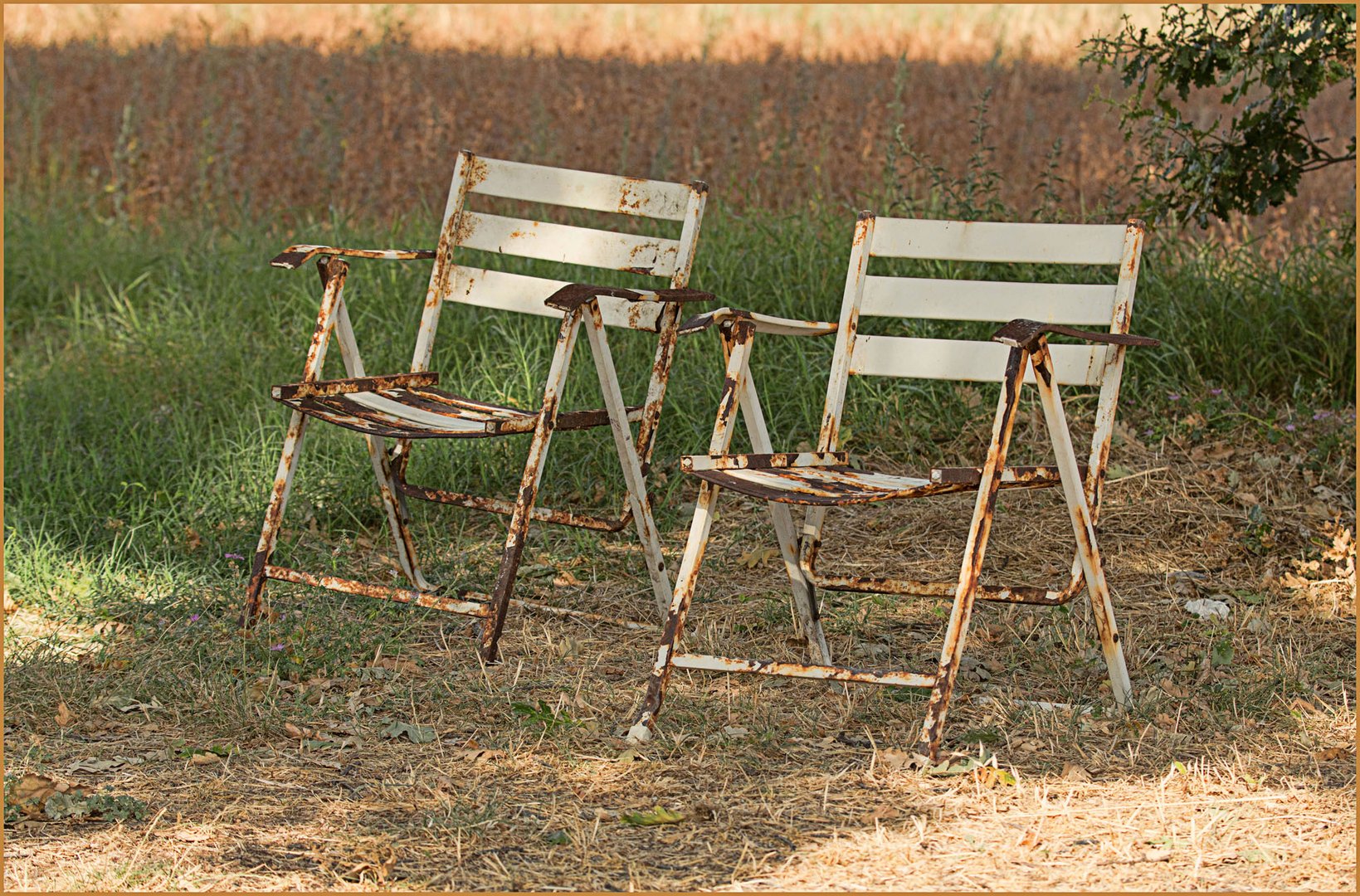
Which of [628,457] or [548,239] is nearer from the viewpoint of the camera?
[628,457]

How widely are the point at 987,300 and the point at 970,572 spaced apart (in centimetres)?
81

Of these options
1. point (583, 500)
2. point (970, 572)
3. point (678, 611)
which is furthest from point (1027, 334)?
point (583, 500)

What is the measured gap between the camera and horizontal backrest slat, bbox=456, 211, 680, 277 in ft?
12.1

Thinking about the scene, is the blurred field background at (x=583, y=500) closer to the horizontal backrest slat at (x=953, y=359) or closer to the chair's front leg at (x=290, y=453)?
the chair's front leg at (x=290, y=453)

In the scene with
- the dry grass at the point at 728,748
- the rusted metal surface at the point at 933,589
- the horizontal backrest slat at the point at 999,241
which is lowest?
the dry grass at the point at 728,748

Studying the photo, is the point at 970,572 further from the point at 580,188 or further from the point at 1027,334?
the point at 580,188

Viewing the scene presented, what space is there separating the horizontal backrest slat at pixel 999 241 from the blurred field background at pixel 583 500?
0.93 m

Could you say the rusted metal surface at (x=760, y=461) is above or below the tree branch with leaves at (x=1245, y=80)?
below

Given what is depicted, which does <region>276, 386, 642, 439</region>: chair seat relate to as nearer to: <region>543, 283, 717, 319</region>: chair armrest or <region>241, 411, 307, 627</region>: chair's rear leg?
<region>241, 411, 307, 627</region>: chair's rear leg

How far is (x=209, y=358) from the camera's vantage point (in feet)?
17.4

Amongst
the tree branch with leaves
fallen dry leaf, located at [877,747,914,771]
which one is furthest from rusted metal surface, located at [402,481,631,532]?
the tree branch with leaves

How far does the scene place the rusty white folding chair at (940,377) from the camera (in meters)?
2.80

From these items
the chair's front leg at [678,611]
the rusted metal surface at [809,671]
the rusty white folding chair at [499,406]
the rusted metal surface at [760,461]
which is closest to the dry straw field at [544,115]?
the rusty white folding chair at [499,406]

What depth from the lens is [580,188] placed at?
379 centimetres
